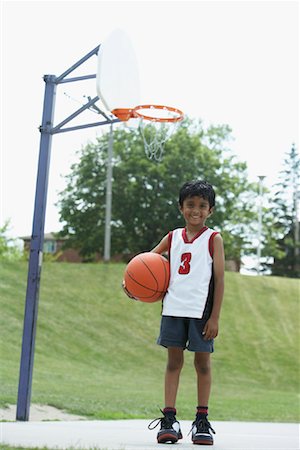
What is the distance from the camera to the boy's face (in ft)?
17.1

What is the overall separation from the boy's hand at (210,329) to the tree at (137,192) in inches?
1482

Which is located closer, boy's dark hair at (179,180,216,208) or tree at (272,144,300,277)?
boy's dark hair at (179,180,216,208)

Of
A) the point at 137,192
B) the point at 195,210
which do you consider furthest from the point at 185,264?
the point at 137,192

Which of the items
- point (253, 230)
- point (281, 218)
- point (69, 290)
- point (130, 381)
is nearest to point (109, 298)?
point (69, 290)

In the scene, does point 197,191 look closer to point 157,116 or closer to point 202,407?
point 202,407

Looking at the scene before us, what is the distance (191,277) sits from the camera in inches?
202

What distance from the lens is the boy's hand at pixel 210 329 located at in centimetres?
504

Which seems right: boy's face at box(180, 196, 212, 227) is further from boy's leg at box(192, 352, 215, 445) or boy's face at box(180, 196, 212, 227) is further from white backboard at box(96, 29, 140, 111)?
white backboard at box(96, 29, 140, 111)

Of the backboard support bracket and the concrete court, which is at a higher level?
→ the backboard support bracket

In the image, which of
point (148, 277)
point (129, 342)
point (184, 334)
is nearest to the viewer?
point (184, 334)

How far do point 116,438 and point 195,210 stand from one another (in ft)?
4.95

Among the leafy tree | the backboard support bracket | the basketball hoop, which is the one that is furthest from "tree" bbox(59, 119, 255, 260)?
the backboard support bracket

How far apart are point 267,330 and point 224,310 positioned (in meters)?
1.49

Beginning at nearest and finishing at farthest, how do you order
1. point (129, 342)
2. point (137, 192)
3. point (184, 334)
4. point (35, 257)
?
point (184, 334) → point (35, 257) → point (129, 342) → point (137, 192)
